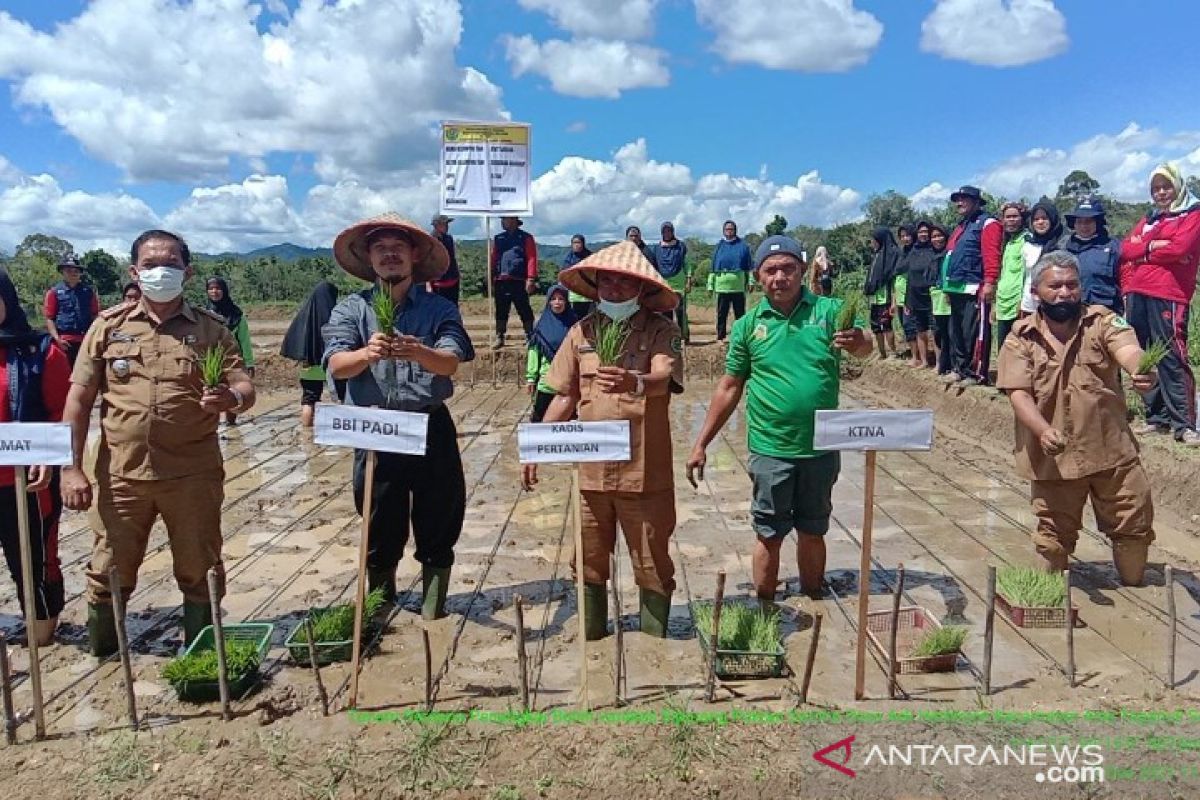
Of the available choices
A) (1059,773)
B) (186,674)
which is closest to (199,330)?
(186,674)

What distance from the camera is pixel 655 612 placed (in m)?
3.45

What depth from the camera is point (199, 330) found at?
10.7 ft

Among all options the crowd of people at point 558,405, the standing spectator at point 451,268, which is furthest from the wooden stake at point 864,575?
the standing spectator at point 451,268

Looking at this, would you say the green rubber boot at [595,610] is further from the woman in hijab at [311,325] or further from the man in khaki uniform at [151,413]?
the woman in hijab at [311,325]

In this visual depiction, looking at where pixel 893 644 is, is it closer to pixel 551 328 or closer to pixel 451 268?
pixel 551 328

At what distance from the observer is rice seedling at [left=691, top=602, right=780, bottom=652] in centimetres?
310

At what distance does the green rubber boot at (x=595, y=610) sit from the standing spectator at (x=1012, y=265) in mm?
5247

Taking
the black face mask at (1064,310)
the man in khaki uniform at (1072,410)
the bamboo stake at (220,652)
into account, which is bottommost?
the bamboo stake at (220,652)

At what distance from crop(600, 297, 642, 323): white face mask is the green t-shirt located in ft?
1.82

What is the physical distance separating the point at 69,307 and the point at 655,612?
775cm

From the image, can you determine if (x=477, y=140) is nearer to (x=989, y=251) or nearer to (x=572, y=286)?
(x=989, y=251)

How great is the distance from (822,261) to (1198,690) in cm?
687

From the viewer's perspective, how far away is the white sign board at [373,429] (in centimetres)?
281

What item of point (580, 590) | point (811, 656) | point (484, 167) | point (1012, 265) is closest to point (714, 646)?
point (811, 656)
